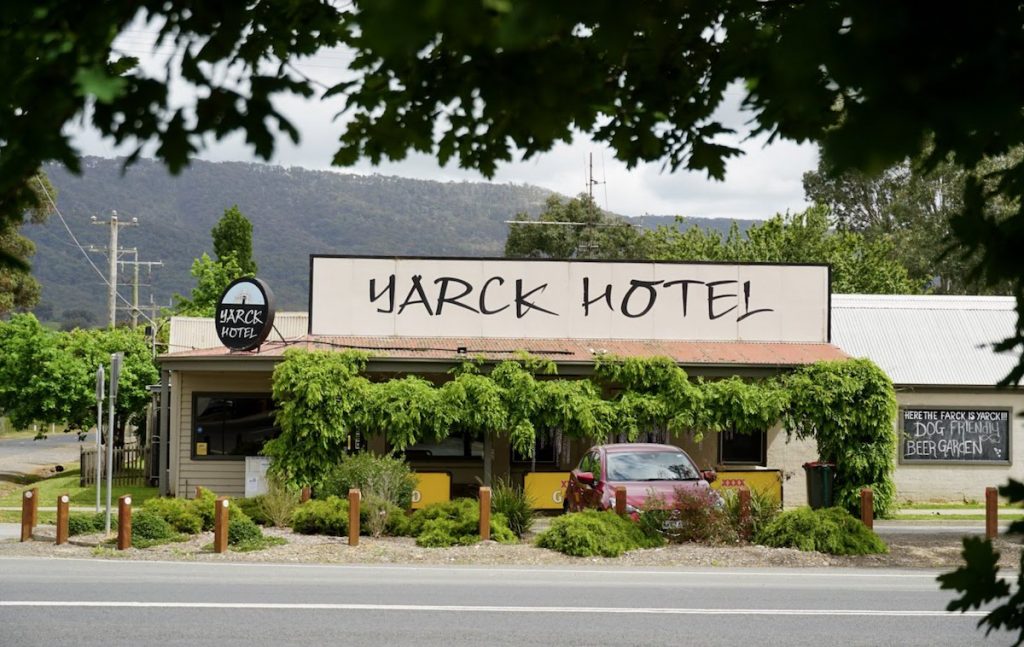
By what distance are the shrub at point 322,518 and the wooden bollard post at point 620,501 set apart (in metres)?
3.90

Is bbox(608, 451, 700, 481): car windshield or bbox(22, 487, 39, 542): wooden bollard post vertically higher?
bbox(608, 451, 700, 481): car windshield

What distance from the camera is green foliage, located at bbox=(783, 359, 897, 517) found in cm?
2173

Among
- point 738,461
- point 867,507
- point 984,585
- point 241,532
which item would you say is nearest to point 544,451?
point 738,461

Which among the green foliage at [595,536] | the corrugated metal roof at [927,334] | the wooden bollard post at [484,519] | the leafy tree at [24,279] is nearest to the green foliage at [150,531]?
the wooden bollard post at [484,519]

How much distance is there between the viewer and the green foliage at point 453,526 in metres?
16.7

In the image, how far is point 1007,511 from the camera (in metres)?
24.3

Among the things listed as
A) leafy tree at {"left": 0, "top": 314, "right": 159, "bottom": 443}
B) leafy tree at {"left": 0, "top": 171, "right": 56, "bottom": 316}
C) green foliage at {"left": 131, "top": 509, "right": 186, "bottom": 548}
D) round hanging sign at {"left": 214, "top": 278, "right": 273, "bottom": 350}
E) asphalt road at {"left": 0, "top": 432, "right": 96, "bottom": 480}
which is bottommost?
asphalt road at {"left": 0, "top": 432, "right": 96, "bottom": 480}

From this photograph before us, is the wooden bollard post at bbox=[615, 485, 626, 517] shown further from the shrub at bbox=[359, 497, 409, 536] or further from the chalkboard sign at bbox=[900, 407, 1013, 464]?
the chalkboard sign at bbox=[900, 407, 1013, 464]

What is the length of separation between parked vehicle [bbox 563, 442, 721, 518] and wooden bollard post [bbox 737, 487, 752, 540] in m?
0.44

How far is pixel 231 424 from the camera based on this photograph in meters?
24.7

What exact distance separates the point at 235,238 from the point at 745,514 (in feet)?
145

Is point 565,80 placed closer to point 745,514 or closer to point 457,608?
point 457,608

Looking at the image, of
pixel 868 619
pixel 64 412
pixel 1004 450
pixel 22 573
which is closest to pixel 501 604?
pixel 868 619

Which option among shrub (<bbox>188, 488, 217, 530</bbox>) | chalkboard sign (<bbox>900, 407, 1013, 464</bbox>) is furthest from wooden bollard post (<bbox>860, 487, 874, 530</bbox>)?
chalkboard sign (<bbox>900, 407, 1013, 464</bbox>)
